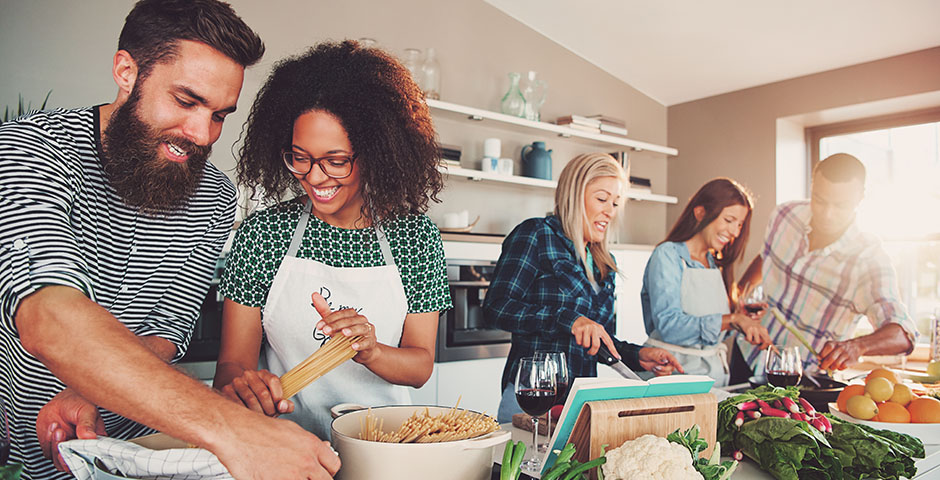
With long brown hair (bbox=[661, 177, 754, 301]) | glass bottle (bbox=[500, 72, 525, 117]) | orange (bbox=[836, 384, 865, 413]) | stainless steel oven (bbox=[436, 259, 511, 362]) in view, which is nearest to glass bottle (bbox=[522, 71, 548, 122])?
glass bottle (bbox=[500, 72, 525, 117])

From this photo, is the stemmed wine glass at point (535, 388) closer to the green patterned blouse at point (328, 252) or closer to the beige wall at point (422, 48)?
the green patterned blouse at point (328, 252)

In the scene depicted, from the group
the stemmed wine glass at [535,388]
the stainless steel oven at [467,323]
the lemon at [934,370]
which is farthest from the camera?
the stainless steel oven at [467,323]

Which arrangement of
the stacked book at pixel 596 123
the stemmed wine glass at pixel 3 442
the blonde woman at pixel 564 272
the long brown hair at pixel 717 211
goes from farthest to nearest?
the stacked book at pixel 596 123
the long brown hair at pixel 717 211
the blonde woman at pixel 564 272
the stemmed wine glass at pixel 3 442

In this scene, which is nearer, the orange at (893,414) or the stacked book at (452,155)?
the orange at (893,414)

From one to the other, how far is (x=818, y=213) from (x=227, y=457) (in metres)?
2.71

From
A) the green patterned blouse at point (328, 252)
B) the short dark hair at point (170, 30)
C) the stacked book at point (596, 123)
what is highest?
the stacked book at point (596, 123)

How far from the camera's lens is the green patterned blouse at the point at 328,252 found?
1522 mm

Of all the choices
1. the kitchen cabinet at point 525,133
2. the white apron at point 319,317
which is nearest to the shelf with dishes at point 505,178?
the kitchen cabinet at point 525,133

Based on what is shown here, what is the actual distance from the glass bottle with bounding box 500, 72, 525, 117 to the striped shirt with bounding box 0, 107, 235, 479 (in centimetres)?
307

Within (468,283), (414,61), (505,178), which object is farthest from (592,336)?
(414,61)

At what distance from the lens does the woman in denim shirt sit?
251 cm

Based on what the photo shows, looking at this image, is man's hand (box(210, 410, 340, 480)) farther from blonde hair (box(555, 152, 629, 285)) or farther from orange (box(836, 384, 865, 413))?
blonde hair (box(555, 152, 629, 285))

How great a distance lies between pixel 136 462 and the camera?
79 cm

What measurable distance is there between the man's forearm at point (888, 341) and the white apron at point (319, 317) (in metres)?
1.74
